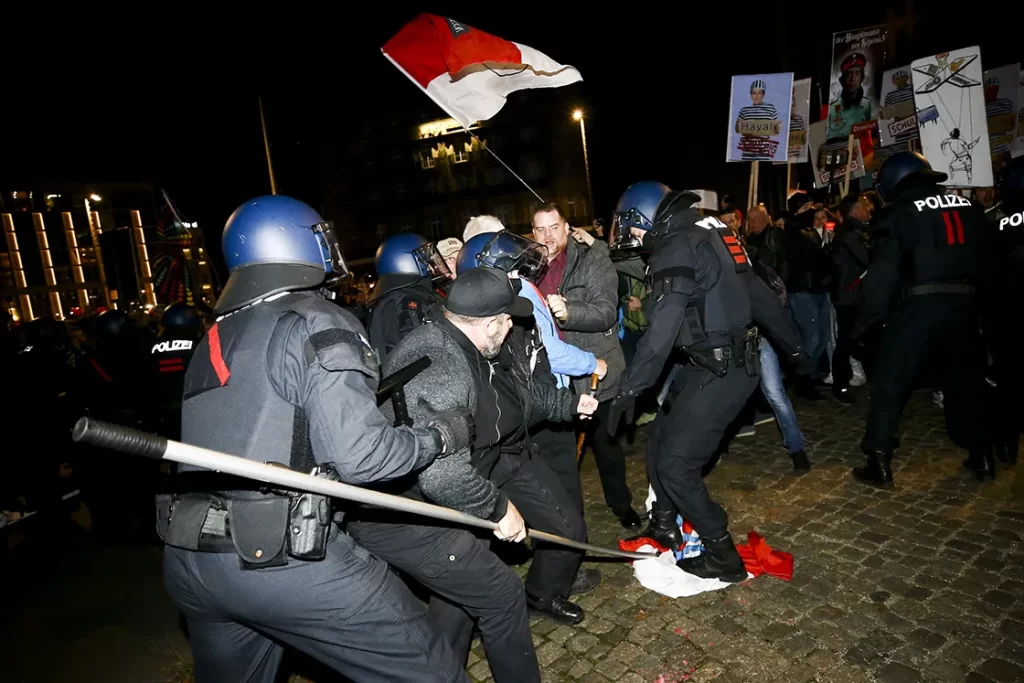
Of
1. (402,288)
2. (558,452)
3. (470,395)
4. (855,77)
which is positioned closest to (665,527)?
(558,452)

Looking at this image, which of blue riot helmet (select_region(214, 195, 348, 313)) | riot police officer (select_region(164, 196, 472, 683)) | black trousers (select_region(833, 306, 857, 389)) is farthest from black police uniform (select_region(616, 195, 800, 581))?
black trousers (select_region(833, 306, 857, 389))

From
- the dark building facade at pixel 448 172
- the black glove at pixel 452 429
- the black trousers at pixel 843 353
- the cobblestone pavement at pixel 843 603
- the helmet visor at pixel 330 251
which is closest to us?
the black glove at pixel 452 429

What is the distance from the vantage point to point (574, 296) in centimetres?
437

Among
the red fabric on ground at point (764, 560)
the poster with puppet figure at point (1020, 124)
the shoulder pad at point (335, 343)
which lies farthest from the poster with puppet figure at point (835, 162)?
the shoulder pad at point (335, 343)

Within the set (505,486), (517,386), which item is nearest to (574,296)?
(517,386)

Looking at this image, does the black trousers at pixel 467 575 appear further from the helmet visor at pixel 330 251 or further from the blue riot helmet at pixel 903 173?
the blue riot helmet at pixel 903 173

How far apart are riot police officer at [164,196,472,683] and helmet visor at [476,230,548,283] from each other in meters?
1.49

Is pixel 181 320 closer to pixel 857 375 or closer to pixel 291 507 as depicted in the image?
pixel 291 507

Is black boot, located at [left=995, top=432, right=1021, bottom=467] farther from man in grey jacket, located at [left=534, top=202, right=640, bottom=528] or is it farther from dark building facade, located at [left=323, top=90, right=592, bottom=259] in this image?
dark building facade, located at [left=323, top=90, right=592, bottom=259]

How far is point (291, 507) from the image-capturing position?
6.53 ft

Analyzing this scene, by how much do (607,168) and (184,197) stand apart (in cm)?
2775

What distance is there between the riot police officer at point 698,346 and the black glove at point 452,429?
5.24 ft

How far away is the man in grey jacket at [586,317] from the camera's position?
13.3 feet

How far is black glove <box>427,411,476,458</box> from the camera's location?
2326mm
